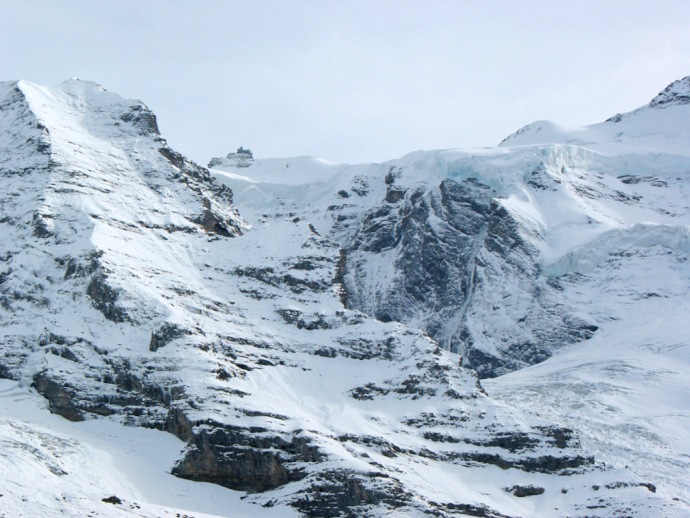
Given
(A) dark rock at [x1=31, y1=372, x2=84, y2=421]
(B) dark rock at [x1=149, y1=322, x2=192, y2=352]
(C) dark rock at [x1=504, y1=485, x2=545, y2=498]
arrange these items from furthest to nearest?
(B) dark rock at [x1=149, y1=322, x2=192, y2=352] → (A) dark rock at [x1=31, y1=372, x2=84, y2=421] → (C) dark rock at [x1=504, y1=485, x2=545, y2=498]

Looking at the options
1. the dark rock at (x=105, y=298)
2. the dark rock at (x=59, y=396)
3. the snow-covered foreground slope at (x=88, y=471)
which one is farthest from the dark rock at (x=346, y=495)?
the dark rock at (x=105, y=298)

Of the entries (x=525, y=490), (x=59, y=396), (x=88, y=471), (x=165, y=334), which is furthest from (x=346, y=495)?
(x=59, y=396)

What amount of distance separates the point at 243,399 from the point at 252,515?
60.2 ft

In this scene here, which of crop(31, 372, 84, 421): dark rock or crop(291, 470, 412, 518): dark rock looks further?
crop(31, 372, 84, 421): dark rock

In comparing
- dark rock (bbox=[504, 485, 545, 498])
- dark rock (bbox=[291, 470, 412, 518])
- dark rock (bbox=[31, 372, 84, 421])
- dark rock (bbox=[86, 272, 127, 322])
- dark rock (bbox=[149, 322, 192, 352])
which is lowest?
dark rock (bbox=[504, 485, 545, 498])

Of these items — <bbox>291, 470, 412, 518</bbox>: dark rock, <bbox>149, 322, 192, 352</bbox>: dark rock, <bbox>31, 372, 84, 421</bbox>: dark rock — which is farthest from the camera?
<bbox>149, 322, 192, 352</bbox>: dark rock

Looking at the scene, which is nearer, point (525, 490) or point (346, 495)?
point (346, 495)

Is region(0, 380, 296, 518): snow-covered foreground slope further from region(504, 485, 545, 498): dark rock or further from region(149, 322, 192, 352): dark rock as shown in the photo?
region(504, 485, 545, 498): dark rock

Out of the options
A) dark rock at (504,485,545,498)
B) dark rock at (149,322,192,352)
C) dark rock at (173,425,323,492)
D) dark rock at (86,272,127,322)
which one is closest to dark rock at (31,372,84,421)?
dark rock at (149,322,192,352)

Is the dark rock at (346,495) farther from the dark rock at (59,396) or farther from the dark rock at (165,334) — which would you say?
the dark rock at (59,396)

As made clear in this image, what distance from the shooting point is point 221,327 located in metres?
200

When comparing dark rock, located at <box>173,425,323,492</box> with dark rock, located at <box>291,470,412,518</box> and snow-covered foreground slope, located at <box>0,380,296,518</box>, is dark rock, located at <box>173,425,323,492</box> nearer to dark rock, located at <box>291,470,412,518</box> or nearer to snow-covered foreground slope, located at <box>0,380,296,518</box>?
snow-covered foreground slope, located at <box>0,380,296,518</box>

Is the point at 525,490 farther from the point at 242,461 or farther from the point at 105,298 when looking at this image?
the point at 105,298

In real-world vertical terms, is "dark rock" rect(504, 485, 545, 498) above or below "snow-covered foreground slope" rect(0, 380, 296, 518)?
below
